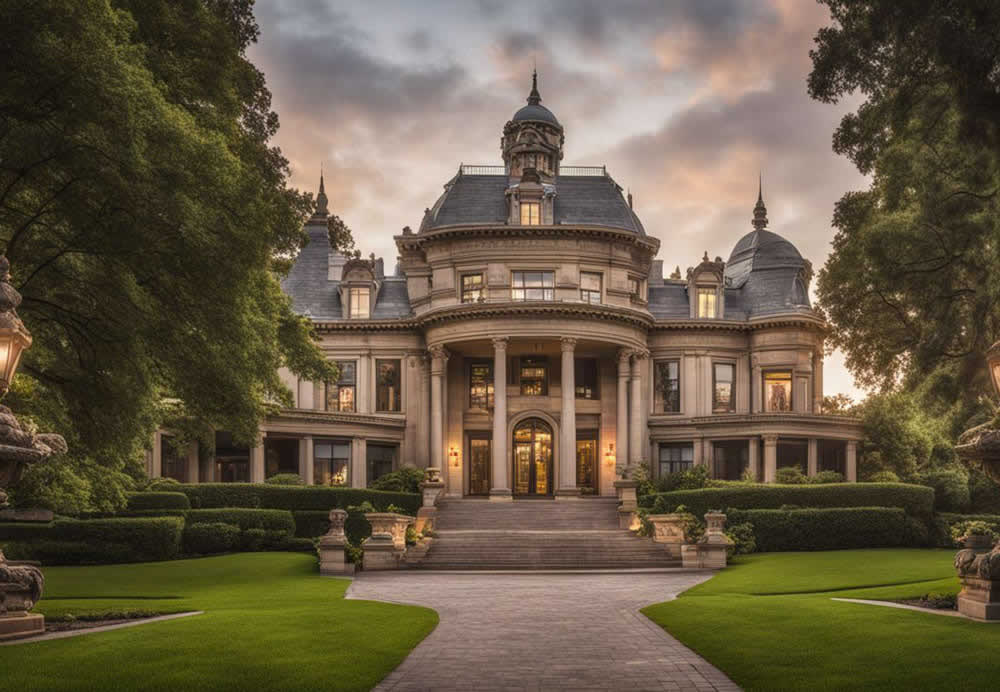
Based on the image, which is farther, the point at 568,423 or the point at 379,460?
the point at 379,460

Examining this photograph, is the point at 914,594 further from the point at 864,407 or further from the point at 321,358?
the point at 864,407

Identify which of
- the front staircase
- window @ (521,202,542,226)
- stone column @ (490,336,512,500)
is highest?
window @ (521,202,542,226)

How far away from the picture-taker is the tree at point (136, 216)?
1528cm

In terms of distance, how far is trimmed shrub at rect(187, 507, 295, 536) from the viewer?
33.8 metres

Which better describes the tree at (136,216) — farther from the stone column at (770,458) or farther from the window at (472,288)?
the stone column at (770,458)

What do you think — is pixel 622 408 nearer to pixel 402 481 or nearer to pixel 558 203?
pixel 558 203

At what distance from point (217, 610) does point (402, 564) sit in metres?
12.9

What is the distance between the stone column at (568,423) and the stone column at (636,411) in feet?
12.2

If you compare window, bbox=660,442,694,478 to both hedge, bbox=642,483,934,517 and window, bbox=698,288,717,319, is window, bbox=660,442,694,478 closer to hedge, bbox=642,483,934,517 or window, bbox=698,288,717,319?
window, bbox=698,288,717,319

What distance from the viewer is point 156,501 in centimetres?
3362

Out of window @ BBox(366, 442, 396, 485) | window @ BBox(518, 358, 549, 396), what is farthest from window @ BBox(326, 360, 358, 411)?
window @ BBox(518, 358, 549, 396)

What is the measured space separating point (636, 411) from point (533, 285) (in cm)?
768

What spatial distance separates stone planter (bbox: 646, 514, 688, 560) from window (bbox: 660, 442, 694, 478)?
15946 millimetres

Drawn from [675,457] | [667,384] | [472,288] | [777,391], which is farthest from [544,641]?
[777,391]
